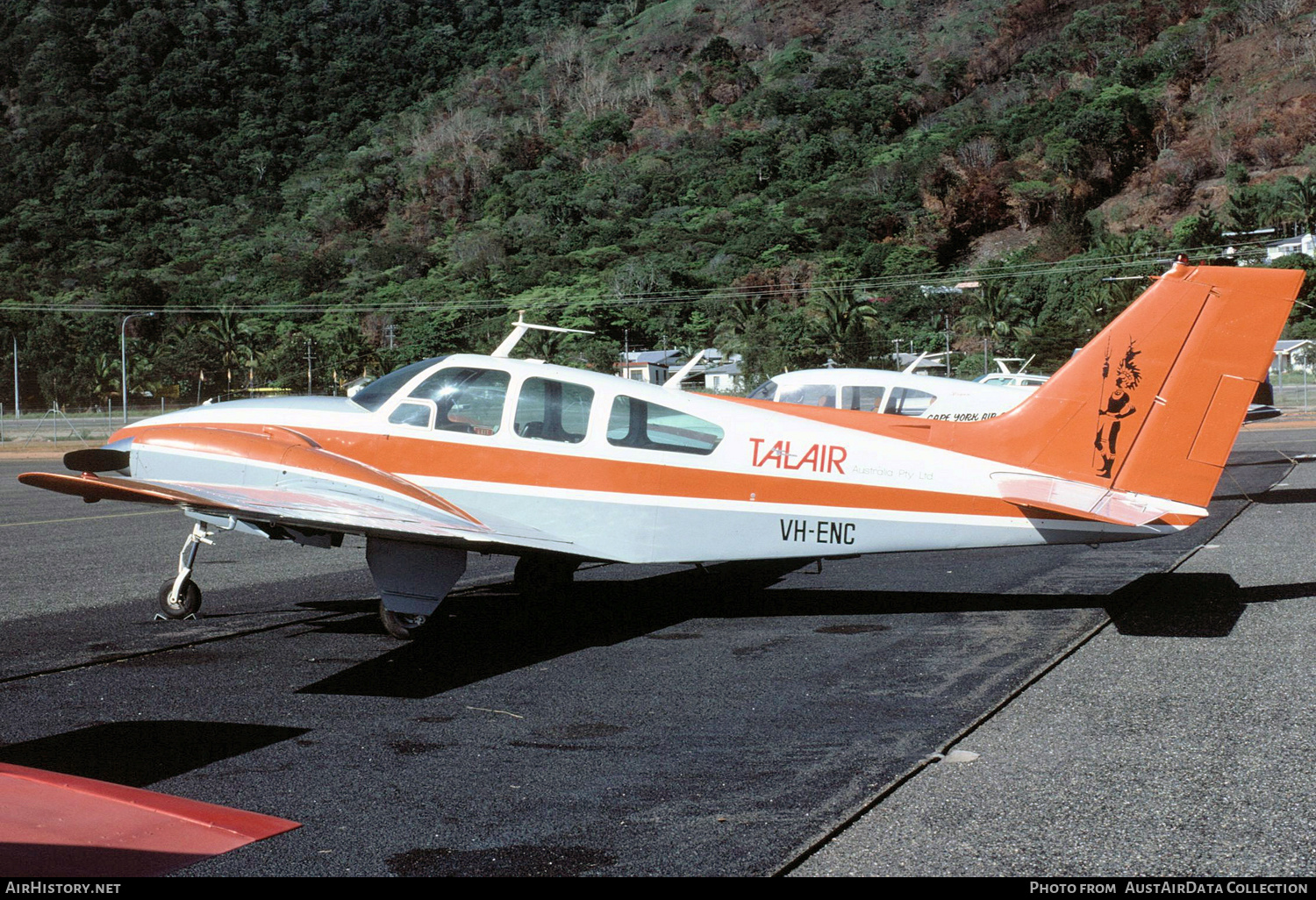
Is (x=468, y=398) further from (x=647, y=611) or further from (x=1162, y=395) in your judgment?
(x=1162, y=395)

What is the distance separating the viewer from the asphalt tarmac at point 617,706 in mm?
4281

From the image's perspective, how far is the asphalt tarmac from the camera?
4281mm

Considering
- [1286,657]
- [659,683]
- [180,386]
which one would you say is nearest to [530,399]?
[659,683]

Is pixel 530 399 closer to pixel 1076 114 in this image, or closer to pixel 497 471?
pixel 497 471

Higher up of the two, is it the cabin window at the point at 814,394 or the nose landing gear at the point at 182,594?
the cabin window at the point at 814,394

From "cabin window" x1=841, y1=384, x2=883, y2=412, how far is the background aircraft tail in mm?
9000

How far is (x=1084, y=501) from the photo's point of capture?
800cm

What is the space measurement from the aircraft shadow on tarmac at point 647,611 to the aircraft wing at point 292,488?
2.65 feet

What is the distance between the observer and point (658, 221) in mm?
188375

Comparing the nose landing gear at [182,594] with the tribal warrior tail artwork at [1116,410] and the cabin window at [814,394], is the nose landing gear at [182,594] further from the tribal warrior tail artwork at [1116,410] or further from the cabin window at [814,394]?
the cabin window at [814,394]

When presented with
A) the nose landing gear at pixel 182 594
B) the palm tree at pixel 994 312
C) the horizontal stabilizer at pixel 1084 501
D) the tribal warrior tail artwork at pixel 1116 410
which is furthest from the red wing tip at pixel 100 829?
the palm tree at pixel 994 312

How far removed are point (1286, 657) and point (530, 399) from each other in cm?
547

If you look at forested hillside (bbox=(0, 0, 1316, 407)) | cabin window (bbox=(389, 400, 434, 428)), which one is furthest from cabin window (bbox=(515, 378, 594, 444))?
forested hillside (bbox=(0, 0, 1316, 407))

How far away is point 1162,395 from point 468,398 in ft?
17.4
